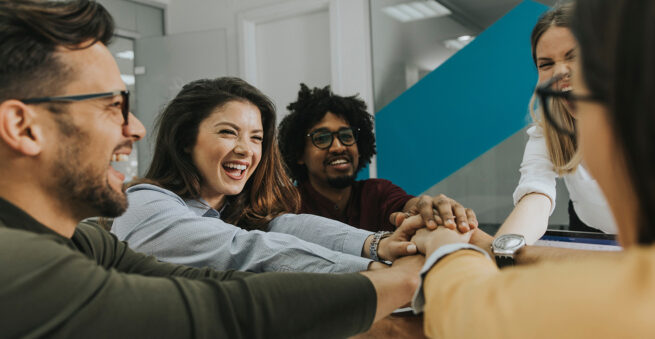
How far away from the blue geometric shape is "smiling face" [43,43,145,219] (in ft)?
9.66

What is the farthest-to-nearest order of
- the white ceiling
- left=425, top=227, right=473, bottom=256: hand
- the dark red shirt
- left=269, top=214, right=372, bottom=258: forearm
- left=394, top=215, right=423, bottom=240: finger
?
the white ceiling, the dark red shirt, left=269, top=214, right=372, bottom=258: forearm, left=394, top=215, right=423, bottom=240: finger, left=425, top=227, right=473, bottom=256: hand

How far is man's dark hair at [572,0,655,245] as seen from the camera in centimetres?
46

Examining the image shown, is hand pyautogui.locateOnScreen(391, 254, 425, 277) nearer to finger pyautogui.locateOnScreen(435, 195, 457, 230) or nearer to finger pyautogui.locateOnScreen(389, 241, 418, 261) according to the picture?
finger pyautogui.locateOnScreen(389, 241, 418, 261)

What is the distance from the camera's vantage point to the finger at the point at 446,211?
4.12 ft

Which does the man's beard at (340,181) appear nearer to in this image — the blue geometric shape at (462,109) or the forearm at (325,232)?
the forearm at (325,232)

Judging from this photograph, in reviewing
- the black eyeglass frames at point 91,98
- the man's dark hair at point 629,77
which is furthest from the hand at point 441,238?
the black eyeglass frames at point 91,98

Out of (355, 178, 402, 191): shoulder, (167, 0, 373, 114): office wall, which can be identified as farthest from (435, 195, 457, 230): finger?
(167, 0, 373, 114): office wall

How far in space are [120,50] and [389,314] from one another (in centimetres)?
458

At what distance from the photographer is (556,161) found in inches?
70.5

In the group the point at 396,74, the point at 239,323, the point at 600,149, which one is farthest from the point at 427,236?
the point at 396,74

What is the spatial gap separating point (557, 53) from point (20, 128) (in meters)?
1.63

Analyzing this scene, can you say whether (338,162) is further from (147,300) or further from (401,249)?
(147,300)

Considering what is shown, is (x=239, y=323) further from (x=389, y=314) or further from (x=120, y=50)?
(x=120, y=50)

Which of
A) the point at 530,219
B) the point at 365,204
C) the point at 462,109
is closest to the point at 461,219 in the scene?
the point at 530,219
